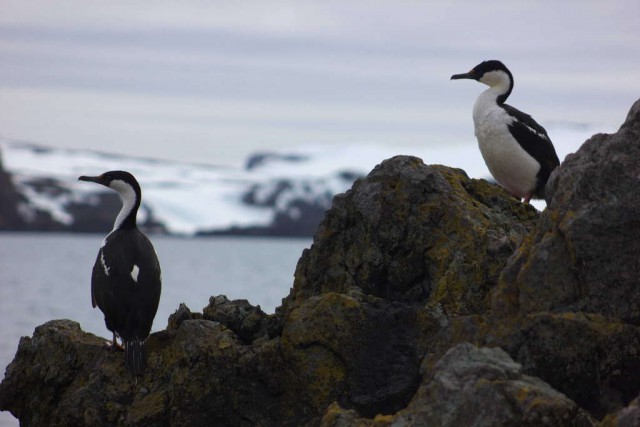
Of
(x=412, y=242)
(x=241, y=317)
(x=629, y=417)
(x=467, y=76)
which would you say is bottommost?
(x=629, y=417)

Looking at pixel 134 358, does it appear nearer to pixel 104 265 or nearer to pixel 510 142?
pixel 104 265

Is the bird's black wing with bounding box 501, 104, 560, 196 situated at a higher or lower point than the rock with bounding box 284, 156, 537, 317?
higher

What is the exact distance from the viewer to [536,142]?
12609 mm

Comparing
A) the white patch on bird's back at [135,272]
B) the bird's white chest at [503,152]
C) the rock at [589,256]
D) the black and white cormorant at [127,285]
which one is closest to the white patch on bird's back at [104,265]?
the black and white cormorant at [127,285]

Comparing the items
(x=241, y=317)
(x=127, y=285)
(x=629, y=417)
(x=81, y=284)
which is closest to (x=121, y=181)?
(x=127, y=285)

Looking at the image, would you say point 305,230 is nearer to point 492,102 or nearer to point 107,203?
point 107,203

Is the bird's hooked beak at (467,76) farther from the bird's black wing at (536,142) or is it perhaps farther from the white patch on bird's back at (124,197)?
the white patch on bird's back at (124,197)

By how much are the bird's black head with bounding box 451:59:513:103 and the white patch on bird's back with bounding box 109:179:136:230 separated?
4.52 m

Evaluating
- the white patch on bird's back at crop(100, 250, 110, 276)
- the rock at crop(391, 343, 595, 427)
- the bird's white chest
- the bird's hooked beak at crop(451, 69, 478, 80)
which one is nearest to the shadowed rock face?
the rock at crop(391, 343, 595, 427)

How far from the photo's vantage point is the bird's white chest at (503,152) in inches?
500

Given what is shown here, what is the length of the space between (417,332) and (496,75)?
516 centimetres

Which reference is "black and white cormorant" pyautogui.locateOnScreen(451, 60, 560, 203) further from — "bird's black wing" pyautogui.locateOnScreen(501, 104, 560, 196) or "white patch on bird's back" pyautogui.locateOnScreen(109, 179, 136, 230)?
"white patch on bird's back" pyautogui.locateOnScreen(109, 179, 136, 230)

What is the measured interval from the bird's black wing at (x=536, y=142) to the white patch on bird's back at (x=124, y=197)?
440cm

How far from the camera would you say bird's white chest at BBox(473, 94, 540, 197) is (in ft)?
41.7
